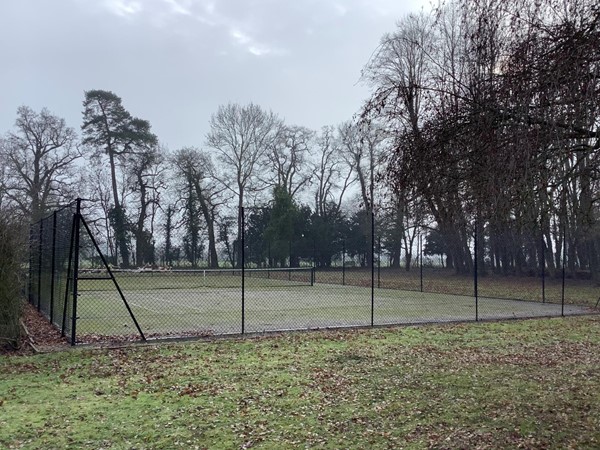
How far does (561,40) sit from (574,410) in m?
3.07

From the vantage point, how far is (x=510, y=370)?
6133 mm

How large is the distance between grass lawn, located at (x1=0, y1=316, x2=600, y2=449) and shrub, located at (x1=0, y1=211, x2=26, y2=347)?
97 cm

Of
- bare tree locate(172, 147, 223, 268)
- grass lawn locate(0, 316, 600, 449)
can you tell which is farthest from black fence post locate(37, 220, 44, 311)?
bare tree locate(172, 147, 223, 268)

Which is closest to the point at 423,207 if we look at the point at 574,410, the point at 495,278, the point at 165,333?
the point at 574,410

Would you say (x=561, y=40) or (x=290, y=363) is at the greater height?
(x=561, y=40)

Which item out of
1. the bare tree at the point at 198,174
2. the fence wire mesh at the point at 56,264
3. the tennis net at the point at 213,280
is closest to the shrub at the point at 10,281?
the fence wire mesh at the point at 56,264

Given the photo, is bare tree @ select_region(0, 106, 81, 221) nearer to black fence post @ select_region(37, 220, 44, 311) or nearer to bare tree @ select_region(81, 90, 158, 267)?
bare tree @ select_region(81, 90, 158, 267)

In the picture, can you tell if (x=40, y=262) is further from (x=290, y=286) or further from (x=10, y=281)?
(x=290, y=286)

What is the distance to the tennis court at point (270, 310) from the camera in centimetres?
1014

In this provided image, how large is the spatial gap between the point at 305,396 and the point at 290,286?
17.9 meters

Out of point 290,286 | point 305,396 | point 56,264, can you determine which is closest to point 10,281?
point 56,264

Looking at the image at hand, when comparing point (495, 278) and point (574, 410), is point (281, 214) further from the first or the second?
point (574, 410)

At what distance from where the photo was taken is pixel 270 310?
44.2ft

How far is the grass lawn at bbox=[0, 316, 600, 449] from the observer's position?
3893 mm
